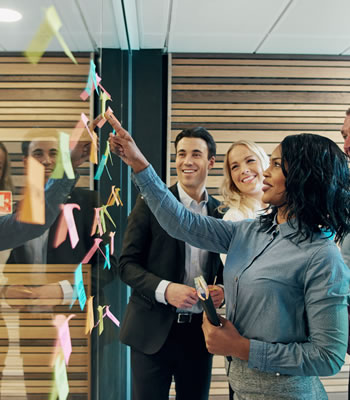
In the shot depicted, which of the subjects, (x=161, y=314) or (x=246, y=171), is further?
(x=246, y=171)

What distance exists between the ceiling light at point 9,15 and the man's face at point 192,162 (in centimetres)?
181

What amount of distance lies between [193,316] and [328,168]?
1097mm

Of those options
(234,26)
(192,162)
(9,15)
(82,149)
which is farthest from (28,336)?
(234,26)

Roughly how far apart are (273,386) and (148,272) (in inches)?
36.8

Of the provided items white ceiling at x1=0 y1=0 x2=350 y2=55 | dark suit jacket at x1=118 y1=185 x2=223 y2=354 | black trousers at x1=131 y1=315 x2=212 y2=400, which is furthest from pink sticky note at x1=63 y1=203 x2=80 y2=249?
white ceiling at x1=0 y1=0 x2=350 y2=55

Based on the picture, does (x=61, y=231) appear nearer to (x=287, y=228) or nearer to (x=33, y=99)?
(x=33, y=99)

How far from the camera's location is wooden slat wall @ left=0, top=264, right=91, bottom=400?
1.63 ft

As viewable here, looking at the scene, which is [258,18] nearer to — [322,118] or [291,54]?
[291,54]

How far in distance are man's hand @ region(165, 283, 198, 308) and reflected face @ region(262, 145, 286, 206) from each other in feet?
2.20

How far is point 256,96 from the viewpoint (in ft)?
12.6

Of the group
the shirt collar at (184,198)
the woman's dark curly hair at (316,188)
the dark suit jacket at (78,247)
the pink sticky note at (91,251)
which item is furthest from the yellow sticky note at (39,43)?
the shirt collar at (184,198)

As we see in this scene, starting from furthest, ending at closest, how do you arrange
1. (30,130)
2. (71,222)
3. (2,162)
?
(71,222) < (30,130) < (2,162)

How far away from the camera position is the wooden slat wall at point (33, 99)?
1.63ft

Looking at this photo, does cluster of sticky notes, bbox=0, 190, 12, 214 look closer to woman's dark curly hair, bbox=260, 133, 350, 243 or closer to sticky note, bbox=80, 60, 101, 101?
sticky note, bbox=80, 60, 101, 101
